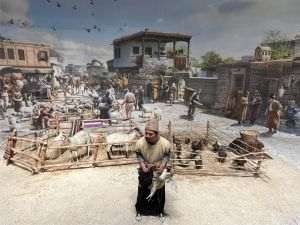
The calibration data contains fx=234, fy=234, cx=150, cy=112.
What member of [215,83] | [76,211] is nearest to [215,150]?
[76,211]

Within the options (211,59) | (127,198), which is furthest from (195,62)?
(127,198)

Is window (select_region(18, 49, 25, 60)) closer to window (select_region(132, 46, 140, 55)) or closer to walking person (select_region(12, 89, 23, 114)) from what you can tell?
window (select_region(132, 46, 140, 55))

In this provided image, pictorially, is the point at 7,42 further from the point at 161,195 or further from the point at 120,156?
the point at 161,195

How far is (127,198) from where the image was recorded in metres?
5.72

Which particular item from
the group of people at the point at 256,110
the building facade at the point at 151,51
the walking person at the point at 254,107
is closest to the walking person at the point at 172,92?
the group of people at the point at 256,110

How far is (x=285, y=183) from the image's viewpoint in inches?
261

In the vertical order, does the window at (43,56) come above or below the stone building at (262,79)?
above

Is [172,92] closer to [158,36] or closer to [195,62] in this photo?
[158,36]

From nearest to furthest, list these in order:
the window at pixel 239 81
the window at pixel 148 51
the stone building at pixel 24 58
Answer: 1. the window at pixel 239 81
2. the stone building at pixel 24 58
3. the window at pixel 148 51

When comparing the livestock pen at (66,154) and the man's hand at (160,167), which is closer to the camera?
the man's hand at (160,167)

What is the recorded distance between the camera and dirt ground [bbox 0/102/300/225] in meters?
4.98

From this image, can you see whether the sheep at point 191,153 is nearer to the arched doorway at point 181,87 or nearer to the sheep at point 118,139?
the sheep at point 118,139

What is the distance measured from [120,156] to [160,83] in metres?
16.8

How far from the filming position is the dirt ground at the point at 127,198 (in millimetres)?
4977
